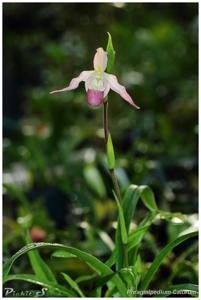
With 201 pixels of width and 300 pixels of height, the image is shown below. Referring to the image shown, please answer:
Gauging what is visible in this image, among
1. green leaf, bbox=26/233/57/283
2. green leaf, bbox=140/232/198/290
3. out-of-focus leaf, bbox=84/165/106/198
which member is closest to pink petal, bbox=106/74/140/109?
green leaf, bbox=140/232/198/290

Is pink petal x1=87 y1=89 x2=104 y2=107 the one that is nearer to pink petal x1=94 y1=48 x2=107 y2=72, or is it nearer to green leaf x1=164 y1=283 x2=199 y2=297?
pink petal x1=94 y1=48 x2=107 y2=72

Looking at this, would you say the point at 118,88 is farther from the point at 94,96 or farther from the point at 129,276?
the point at 129,276

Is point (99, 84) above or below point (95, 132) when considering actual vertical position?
above

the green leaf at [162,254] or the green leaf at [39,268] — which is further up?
the green leaf at [162,254]

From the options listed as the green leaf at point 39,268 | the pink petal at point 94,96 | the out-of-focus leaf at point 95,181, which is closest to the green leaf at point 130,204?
the green leaf at point 39,268

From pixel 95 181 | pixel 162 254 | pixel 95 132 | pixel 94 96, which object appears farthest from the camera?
pixel 95 132

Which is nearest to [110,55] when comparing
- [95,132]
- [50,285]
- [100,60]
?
[100,60]

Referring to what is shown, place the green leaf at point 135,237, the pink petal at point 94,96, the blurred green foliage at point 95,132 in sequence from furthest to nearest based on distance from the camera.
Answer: the blurred green foliage at point 95,132
the green leaf at point 135,237
the pink petal at point 94,96

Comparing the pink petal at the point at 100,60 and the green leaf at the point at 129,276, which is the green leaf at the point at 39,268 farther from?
the pink petal at the point at 100,60
